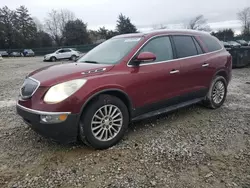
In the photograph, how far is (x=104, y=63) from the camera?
3.72m

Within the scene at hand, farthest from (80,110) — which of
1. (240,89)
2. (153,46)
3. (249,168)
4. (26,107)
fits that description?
(240,89)

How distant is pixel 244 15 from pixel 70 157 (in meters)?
75.9

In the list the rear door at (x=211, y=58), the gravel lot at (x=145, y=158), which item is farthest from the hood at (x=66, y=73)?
the rear door at (x=211, y=58)

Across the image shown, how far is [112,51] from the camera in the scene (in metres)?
4.10

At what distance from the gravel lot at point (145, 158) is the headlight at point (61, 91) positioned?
828 millimetres

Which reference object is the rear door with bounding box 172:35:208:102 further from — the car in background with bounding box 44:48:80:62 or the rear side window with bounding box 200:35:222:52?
the car in background with bounding box 44:48:80:62

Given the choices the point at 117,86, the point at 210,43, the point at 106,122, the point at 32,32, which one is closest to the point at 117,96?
the point at 117,86

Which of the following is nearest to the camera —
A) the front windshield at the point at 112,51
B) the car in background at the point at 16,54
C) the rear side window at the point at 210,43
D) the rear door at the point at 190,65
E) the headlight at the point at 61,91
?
the headlight at the point at 61,91

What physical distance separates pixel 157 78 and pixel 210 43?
201 centimetres

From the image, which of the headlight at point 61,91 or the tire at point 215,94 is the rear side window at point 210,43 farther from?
the headlight at point 61,91

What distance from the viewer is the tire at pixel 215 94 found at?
500 cm

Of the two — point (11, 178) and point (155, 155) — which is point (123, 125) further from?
point (11, 178)

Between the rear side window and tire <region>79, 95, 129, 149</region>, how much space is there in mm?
2551

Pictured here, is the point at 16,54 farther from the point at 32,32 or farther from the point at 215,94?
the point at 215,94
